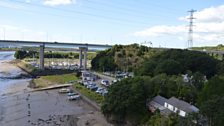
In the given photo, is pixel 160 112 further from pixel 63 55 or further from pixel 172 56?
pixel 63 55

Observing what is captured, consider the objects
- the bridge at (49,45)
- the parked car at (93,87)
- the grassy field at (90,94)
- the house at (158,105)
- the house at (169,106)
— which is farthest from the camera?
the bridge at (49,45)

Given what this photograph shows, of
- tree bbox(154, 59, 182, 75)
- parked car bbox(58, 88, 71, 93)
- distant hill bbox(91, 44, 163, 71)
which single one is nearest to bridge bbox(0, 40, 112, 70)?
distant hill bbox(91, 44, 163, 71)

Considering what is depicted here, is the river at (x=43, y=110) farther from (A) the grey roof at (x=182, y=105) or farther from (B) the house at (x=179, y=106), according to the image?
(A) the grey roof at (x=182, y=105)

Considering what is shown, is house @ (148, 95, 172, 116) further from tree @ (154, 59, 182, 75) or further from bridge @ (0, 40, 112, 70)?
bridge @ (0, 40, 112, 70)

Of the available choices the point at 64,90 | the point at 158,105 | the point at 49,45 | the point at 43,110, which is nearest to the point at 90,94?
the point at 64,90

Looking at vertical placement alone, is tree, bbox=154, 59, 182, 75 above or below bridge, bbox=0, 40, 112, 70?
below

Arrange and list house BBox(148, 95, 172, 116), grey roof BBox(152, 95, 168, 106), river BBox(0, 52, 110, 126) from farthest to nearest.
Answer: river BBox(0, 52, 110, 126), grey roof BBox(152, 95, 168, 106), house BBox(148, 95, 172, 116)

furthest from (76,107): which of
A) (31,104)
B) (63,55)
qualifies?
(63,55)

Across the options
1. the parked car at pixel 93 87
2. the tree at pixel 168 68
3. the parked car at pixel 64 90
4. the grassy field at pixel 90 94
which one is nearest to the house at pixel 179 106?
the grassy field at pixel 90 94
